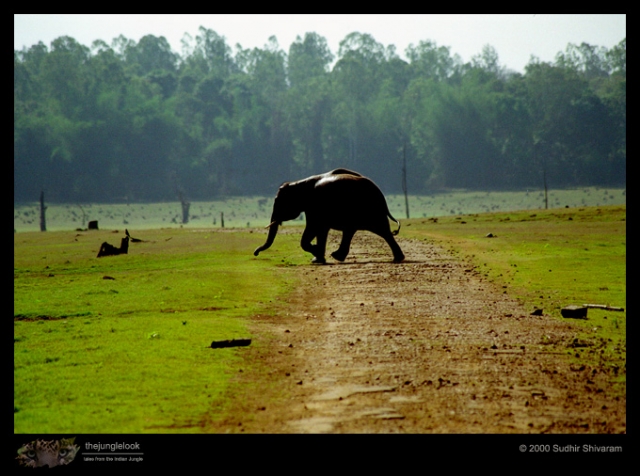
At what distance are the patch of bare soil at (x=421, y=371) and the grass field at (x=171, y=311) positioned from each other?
52 centimetres

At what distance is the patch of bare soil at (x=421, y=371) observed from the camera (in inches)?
330

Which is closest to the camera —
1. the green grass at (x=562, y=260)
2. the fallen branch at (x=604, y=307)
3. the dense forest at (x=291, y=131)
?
the green grass at (x=562, y=260)

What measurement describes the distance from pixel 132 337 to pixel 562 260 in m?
14.3

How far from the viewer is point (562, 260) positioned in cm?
2445

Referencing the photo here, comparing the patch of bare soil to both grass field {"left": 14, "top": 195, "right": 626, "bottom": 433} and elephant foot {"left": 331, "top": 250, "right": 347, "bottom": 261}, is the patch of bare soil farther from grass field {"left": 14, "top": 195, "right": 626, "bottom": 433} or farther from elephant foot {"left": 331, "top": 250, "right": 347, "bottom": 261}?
elephant foot {"left": 331, "top": 250, "right": 347, "bottom": 261}

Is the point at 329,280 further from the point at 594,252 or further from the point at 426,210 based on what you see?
the point at 426,210

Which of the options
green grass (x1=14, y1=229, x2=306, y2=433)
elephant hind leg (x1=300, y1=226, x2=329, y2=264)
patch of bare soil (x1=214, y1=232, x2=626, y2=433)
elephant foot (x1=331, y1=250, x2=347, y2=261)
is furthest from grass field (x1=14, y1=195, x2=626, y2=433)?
elephant foot (x1=331, y1=250, x2=347, y2=261)

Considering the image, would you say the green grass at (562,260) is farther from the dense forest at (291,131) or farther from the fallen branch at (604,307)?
the dense forest at (291,131)

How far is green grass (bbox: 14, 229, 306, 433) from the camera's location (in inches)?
362

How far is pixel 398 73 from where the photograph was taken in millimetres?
138625

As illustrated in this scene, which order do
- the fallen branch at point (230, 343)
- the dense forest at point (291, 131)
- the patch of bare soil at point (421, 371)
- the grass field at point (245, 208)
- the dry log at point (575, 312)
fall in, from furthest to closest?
the dense forest at point (291, 131)
the grass field at point (245, 208)
the dry log at point (575, 312)
the fallen branch at point (230, 343)
the patch of bare soil at point (421, 371)
